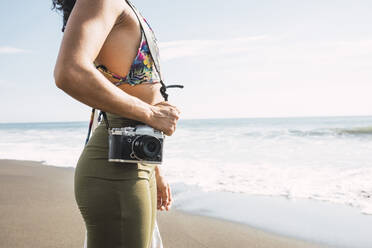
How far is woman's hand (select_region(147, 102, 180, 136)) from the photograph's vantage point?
3.73ft

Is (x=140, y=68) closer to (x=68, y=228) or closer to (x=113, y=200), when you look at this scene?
(x=113, y=200)

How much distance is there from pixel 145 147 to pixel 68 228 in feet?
9.32

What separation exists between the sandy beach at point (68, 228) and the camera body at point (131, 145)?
2.34 m

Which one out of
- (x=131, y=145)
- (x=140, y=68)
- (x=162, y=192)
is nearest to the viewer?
(x=131, y=145)

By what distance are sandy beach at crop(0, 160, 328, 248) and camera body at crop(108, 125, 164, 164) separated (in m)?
2.34

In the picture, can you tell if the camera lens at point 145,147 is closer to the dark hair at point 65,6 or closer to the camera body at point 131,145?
the camera body at point 131,145

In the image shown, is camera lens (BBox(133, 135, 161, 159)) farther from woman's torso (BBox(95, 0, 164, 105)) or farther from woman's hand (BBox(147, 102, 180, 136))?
woman's torso (BBox(95, 0, 164, 105))

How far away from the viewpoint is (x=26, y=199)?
456 cm

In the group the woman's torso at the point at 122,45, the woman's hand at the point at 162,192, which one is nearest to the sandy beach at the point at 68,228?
the woman's hand at the point at 162,192

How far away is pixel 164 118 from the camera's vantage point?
3.81ft

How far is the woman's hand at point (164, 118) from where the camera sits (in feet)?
3.73

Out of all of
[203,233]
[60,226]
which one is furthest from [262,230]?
[60,226]

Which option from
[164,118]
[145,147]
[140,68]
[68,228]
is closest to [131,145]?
[145,147]

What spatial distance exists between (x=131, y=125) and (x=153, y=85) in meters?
0.20
